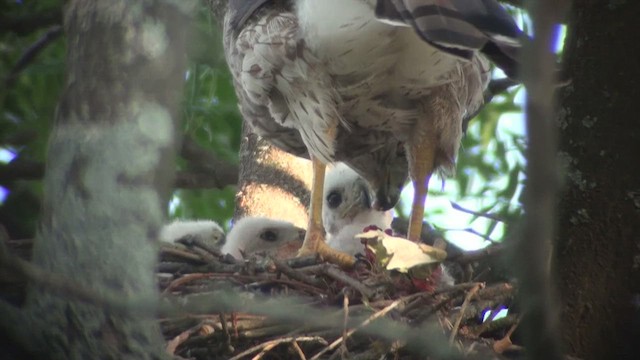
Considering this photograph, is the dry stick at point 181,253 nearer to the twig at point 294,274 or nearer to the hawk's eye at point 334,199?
the twig at point 294,274

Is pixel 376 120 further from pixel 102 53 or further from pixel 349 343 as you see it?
pixel 102 53

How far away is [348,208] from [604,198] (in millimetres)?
1941

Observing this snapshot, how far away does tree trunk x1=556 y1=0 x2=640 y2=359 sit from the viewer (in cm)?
322

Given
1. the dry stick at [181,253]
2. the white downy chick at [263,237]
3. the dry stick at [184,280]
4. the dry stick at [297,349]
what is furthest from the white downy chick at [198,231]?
the dry stick at [297,349]

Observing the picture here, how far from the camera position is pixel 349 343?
3.18 meters

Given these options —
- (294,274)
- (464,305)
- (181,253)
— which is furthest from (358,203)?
(464,305)

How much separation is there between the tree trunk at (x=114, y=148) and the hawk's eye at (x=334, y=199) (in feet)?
10.7

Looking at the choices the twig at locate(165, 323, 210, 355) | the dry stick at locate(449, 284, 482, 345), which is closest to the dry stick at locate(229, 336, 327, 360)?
the twig at locate(165, 323, 210, 355)

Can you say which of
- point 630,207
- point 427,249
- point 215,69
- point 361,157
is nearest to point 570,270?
point 630,207

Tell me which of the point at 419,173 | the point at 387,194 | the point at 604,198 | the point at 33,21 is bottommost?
the point at 387,194

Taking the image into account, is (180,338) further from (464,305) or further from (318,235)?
(318,235)

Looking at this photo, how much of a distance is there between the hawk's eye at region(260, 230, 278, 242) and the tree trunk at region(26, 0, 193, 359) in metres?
2.81

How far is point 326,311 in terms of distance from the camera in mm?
3107

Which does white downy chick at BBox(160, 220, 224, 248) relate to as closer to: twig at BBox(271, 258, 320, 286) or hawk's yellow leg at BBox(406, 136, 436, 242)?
hawk's yellow leg at BBox(406, 136, 436, 242)
